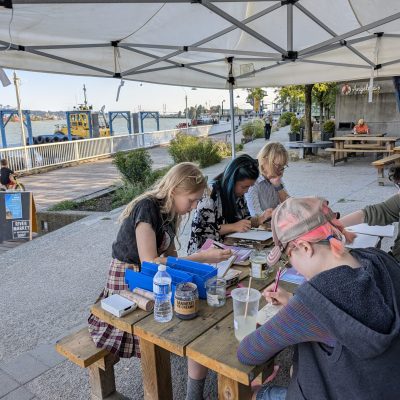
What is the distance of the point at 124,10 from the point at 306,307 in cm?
308

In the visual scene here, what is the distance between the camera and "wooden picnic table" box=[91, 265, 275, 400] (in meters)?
1.46

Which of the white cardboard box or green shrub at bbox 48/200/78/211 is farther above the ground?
the white cardboard box

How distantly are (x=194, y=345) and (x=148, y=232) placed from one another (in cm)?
78

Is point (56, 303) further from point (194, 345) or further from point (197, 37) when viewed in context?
point (197, 37)

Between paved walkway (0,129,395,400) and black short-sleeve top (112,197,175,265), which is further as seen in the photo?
paved walkway (0,129,395,400)

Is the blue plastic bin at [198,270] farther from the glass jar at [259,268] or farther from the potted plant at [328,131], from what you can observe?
the potted plant at [328,131]

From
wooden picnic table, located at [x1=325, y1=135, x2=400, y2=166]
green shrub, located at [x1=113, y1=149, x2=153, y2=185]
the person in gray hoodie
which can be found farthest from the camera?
wooden picnic table, located at [x1=325, y1=135, x2=400, y2=166]

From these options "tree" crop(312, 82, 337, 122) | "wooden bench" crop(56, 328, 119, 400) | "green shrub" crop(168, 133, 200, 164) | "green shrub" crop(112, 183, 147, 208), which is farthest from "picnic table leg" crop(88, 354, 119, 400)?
"tree" crop(312, 82, 337, 122)

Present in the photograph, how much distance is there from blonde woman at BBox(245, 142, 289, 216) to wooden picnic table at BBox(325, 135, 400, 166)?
28.1ft

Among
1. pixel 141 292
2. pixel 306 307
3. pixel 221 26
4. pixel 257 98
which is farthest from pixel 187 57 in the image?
pixel 257 98

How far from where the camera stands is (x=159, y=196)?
7.50 ft

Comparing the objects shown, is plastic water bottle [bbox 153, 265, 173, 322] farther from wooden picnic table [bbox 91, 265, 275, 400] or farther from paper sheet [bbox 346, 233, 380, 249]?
paper sheet [bbox 346, 233, 380, 249]

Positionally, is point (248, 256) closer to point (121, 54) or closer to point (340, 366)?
point (340, 366)

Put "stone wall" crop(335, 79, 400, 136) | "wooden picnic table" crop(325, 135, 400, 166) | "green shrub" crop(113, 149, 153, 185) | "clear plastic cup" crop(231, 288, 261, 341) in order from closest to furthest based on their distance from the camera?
"clear plastic cup" crop(231, 288, 261, 341), "green shrub" crop(113, 149, 153, 185), "wooden picnic table" crop(325, 135, 400, 166), "stone wall" crop(335, 79, 400, 136)
